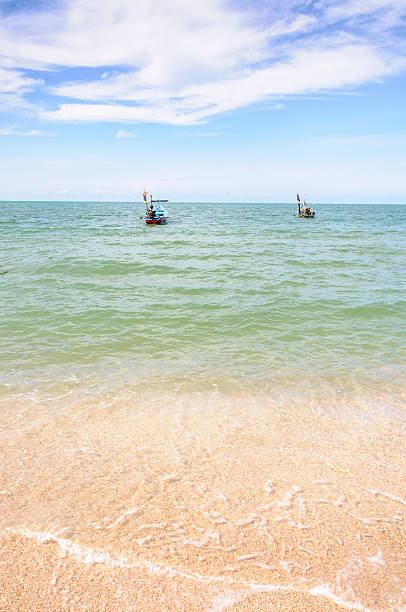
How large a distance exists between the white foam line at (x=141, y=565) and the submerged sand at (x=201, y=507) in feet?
0.03

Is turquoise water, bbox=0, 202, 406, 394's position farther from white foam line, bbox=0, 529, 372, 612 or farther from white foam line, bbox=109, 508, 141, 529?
white foam line, bbox=0, 529, 372, 612

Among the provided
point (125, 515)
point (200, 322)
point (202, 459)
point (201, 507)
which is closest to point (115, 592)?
point (125, 515)

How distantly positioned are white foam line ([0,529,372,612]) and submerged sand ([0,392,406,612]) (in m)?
0.01

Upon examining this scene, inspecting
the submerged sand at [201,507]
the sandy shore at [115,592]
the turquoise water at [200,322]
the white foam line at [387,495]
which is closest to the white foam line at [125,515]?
the submerged sand at [201,507]

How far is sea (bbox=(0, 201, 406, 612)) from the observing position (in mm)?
3254

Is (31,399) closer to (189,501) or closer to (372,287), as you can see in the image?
(189,501)

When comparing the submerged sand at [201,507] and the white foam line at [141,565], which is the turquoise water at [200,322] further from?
the white foam line at [141,565]

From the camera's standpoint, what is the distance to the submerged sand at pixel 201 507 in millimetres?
3162

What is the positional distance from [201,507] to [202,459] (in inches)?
34.2

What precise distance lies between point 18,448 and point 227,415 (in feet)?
10.8

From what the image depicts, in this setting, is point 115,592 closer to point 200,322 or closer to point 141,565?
point 141,565

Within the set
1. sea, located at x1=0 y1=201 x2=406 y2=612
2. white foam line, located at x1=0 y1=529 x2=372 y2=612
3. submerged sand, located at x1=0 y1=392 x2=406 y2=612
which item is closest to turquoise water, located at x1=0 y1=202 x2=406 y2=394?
sea, located at x1=0 y1=201 x2=406 y2=612

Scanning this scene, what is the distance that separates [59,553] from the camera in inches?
136

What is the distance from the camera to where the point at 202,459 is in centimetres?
494
